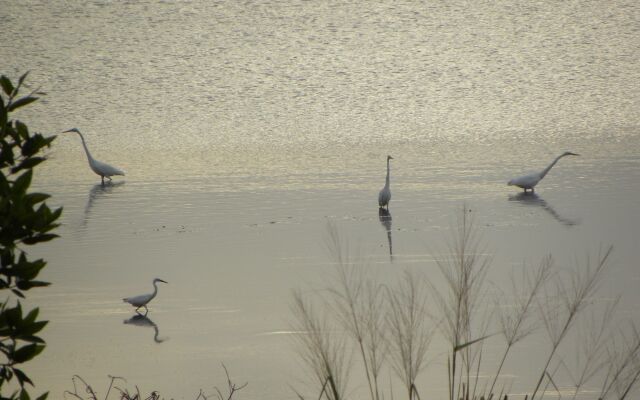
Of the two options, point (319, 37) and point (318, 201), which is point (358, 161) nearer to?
point (318, 201)

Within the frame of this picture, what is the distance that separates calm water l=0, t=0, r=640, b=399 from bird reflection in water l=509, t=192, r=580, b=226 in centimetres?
6

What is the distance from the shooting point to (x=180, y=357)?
261 inches

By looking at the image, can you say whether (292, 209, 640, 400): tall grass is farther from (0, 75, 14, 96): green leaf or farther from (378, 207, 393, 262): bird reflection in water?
(0, 75, 14, 96): green leaf

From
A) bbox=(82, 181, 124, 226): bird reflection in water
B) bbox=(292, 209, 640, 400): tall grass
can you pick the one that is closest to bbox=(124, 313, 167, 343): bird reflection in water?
bbox=(292, 209, 640, 400): tall grass

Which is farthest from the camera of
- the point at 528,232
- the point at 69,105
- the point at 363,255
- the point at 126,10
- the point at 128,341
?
the point at 126,10

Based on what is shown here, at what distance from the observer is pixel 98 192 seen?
14617 millimetres

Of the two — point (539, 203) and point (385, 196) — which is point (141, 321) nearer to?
point (385, 196)

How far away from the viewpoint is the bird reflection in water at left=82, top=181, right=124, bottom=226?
13079 mm

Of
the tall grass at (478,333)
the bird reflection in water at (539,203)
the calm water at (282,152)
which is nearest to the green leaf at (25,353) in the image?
the tall grass at (478,333)

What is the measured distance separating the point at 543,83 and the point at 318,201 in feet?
49.0

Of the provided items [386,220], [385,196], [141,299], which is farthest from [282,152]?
[141,299]

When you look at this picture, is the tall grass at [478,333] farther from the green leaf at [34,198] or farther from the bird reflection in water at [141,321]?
the green leaf at [34,198]

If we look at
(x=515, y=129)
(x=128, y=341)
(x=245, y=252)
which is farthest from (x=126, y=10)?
(x=128, y=341)

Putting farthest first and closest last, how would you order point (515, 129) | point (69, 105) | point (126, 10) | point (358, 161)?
point (126, 10)
point (69, 105)
point (515, 129)
point (358, 161)
